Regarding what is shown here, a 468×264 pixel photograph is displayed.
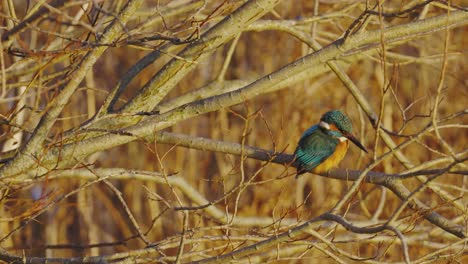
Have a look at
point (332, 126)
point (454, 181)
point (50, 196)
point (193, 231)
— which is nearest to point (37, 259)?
point (50, 196)

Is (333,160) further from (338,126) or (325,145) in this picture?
(338,126)

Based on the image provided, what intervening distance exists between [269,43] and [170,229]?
3144 millimetres

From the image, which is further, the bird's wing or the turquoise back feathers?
the turquoise back feathers

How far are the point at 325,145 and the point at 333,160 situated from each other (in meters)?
0.13

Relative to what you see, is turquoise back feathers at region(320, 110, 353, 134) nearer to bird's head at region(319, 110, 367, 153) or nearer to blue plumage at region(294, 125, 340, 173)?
bird's head at region(319, 110, 367, 153)

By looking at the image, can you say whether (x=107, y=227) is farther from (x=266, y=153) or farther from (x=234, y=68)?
(x=266, y=153)

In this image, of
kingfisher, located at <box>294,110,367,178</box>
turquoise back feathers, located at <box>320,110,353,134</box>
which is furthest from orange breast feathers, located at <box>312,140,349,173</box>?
turquoise back feathers, located at <box>320,110,353,134</box>

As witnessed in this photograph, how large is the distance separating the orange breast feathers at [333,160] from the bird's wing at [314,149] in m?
0.03

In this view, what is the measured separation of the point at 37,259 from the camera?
173 inches

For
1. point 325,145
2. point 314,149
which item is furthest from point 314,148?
point 325,145

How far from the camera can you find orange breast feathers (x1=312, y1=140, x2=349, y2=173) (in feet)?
19.0

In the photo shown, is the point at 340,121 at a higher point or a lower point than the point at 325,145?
→ higher

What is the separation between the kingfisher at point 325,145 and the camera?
573cm

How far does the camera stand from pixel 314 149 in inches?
231
